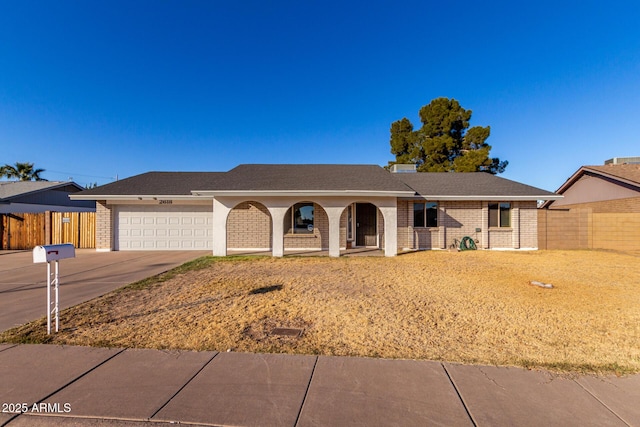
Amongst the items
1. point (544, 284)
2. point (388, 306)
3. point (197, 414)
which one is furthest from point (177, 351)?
point (544, 284)

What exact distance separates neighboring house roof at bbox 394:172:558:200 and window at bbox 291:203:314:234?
17.8 ft

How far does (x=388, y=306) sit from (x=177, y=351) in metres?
3.72

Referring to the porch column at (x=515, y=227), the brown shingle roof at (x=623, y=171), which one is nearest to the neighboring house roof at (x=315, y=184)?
the porch column at (x=515, y=227)

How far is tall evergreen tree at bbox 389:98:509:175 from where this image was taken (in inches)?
945

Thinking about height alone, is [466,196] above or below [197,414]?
above

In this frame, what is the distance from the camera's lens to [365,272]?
8.85m

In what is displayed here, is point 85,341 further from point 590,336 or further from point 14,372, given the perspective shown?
point 590,336

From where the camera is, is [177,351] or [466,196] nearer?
[177,351]

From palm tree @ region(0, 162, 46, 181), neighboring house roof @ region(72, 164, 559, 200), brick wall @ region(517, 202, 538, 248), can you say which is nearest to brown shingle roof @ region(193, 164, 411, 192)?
neighboring house roof @ region(72, 164, 559, 200)

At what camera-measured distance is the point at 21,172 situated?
32.2 meters

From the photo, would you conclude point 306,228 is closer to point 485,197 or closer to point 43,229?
point 485,197

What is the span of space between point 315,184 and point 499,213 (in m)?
9.18

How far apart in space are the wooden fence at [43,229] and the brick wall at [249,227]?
23.3ft

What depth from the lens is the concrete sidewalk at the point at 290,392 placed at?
2.52 meters
